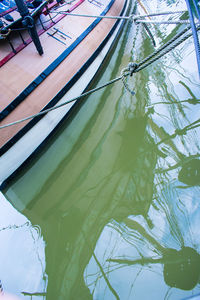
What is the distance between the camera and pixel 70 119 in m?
3.90

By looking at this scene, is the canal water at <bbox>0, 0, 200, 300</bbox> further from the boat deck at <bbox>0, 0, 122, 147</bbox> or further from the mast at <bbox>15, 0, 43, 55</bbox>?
the mast at <bbox>15, 0, 43, 55</bbox>

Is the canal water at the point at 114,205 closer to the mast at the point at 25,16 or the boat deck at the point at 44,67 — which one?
the boat deck at the point at 44,67

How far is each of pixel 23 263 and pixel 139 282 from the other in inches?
50.7

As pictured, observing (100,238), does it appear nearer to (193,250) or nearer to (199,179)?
(193,250)

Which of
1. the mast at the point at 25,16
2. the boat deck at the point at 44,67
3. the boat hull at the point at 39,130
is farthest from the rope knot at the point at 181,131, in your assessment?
the mast at the point at 25,16

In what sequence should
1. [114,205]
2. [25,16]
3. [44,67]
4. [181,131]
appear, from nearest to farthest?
[114,205]
[25,16]
[181,131]
[44,67]

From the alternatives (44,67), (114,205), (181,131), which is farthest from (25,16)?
(114,205)

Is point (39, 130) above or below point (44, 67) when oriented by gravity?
below

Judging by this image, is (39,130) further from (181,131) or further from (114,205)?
(181,131)

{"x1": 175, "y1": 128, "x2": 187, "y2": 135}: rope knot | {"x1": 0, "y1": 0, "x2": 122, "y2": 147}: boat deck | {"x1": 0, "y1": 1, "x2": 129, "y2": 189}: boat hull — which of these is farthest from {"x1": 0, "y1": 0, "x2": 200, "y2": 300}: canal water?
{"x1": 0, "y1": 0, "x2": 122, "y2": 147}: boat deck

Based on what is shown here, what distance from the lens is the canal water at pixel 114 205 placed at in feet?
6.90

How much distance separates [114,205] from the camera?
Answer: 268cm

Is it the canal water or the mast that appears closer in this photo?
the canal water

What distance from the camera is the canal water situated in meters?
2.10
